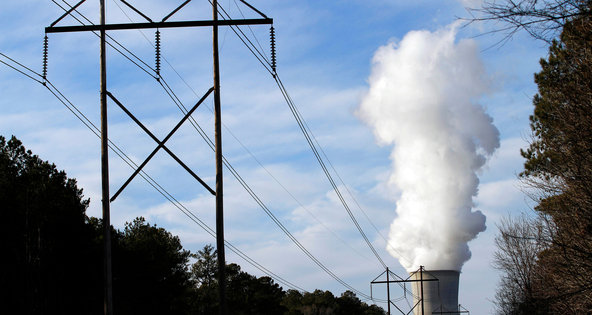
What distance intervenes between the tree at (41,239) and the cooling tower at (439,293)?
37940 millimetres

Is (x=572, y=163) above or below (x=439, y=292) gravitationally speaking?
above

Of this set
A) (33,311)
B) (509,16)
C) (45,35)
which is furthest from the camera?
(33,311)

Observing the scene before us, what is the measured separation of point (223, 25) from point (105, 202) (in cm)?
503

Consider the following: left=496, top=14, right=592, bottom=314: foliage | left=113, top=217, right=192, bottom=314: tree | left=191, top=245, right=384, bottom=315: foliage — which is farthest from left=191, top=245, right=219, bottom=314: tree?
left=496, top=14, right=592, bottom=314: foliage

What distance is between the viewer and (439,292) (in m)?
75.6

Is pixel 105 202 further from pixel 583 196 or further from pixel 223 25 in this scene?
pixel 583 196

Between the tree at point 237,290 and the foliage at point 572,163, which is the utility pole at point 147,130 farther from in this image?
the tree at point 237,290

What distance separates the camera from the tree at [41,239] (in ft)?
132

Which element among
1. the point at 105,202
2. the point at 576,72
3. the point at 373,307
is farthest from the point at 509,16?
the point at 373,307

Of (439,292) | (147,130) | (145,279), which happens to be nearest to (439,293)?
(439,292)

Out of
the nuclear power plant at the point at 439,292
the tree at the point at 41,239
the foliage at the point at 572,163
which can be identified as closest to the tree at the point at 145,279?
the tree at the point at 41,239

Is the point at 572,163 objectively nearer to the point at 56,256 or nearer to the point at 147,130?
the point at 147,130

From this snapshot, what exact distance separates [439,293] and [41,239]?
45513 millimetres

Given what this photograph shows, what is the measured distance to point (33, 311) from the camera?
135ft
